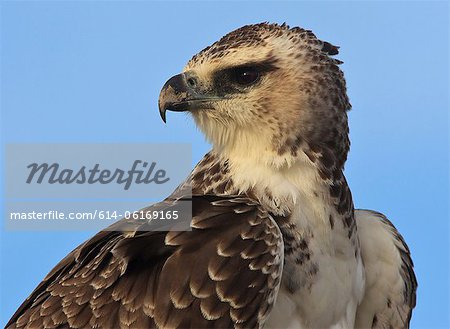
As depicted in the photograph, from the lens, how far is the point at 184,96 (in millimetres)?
9758

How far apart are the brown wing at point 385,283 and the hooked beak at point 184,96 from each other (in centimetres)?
193

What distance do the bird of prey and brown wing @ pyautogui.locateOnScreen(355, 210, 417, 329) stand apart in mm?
13

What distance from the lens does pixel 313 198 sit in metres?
9.46

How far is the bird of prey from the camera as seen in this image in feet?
28.6

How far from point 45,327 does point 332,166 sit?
8.90 ft

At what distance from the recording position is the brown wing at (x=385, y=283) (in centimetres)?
1020

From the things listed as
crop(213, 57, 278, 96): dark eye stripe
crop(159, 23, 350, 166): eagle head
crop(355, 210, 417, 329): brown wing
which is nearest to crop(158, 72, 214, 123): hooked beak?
crop(159, 23, 350, 166): eagle head

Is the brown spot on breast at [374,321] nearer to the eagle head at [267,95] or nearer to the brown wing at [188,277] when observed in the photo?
the eagle head at [267,95]

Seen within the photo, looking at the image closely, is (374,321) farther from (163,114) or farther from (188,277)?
(163,114)

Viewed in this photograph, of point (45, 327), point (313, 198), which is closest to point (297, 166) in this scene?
point (313, 198)

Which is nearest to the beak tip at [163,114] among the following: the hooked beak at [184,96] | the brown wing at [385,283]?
the hooked beak at [184,96]

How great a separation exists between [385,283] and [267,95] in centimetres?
209

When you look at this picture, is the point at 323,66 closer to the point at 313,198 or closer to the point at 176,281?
the point at 313,198

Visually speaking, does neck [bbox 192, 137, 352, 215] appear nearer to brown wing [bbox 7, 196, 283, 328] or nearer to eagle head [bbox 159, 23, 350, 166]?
eagle head [bbox 159, 23, 350, 166]
